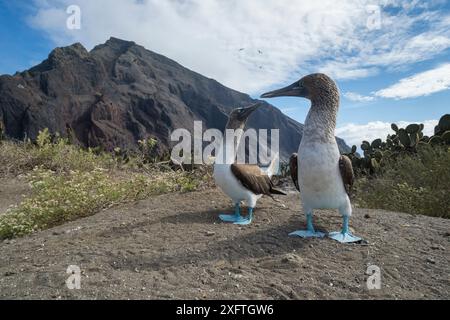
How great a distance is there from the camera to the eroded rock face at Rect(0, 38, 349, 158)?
78.7 ft

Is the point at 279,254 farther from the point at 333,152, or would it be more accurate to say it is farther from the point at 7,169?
the point at 7,169

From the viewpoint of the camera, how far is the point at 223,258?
3.26 meters

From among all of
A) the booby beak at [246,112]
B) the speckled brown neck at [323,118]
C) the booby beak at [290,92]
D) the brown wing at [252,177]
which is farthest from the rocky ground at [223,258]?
the booby beak at [290,92]

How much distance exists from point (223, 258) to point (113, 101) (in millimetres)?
26237

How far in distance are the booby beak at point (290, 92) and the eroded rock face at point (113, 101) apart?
18620 mm

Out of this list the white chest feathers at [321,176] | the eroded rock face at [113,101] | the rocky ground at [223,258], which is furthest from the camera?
the eroded rock face at [113,101]

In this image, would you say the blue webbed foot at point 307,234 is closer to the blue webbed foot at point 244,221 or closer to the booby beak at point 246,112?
the blue webbed foot at point 244,221

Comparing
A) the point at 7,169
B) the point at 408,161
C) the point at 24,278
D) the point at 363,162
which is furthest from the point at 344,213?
the point at 7,169

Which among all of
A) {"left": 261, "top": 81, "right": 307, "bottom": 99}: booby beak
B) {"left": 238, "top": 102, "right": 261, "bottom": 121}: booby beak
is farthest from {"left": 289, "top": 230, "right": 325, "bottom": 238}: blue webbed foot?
{"left": 238, "top": 102, "right": 261, "bottom": 121}: booby beak

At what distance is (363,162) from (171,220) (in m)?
7.34

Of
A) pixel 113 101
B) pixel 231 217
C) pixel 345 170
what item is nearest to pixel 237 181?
pixel 231 217

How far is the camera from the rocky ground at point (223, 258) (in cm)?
267

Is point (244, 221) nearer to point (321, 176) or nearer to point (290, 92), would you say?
point (321, 176)

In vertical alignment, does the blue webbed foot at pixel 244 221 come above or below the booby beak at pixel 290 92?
below
